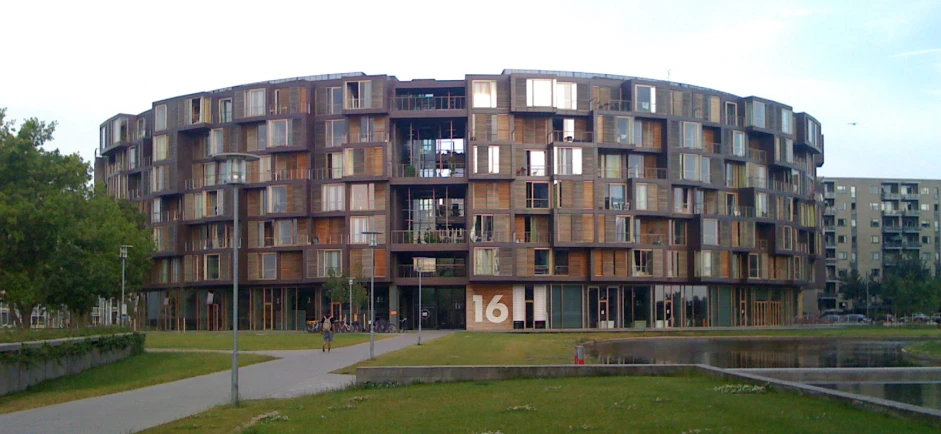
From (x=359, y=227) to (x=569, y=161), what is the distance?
19959 millimetres

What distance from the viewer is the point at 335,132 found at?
87125 millimetres

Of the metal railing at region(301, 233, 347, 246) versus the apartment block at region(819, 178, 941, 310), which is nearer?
the metal railing at region(301, 233, 347, 246)

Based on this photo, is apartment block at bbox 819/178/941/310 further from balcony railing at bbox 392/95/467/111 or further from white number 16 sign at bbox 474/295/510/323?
balcony railing at bbox 392/95/467/111

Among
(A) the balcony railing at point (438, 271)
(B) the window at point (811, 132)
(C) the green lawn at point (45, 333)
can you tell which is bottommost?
(C) the green lawn at point (45, 333)

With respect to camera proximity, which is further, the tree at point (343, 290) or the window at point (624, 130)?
the window at point (624, 130)

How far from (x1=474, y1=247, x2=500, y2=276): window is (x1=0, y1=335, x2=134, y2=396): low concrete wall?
158 feet

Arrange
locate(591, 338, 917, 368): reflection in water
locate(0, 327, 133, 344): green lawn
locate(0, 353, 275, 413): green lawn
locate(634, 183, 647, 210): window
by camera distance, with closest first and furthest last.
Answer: locate(0, 353, 275, 413): green lawn < locate(0, 327, 133, 344): green lawn < locate(591, 338, 917, 368): reflection in water < locate(634, 183, 647, 210): window

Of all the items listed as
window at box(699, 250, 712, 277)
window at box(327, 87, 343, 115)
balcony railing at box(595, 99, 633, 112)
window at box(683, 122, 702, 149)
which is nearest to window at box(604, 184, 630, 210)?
balcony railing at box(595, 99, 633, 112)

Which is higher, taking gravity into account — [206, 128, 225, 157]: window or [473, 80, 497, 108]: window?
[473, 80, 497, 108]: window

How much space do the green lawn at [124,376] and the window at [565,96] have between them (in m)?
52.3

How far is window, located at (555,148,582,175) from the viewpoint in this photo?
8506 centimetres

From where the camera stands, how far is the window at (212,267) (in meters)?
89.8

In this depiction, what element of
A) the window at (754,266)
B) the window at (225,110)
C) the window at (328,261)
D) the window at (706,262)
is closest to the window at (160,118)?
the window at (225,110)

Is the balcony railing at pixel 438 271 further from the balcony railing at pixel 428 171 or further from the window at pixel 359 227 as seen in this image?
the balcony railing at pixel 428 171
